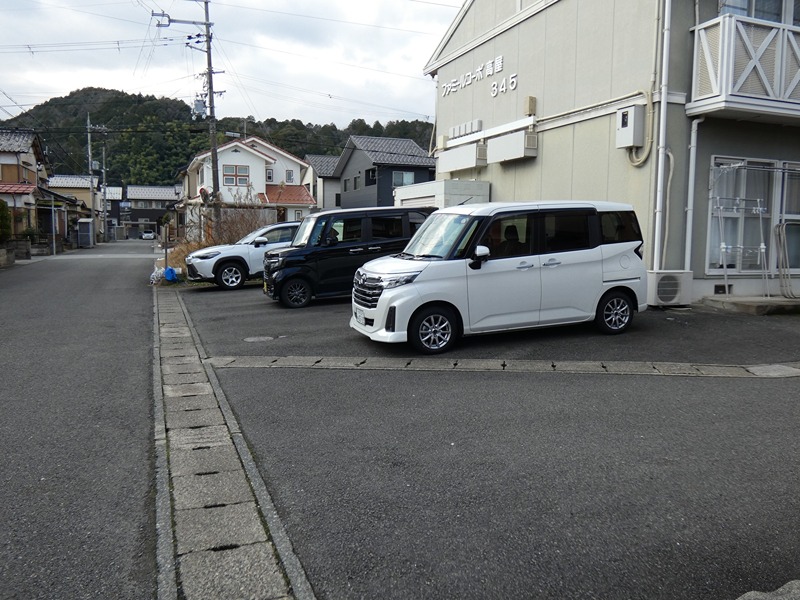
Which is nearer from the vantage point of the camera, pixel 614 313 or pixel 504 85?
pixel 614 313

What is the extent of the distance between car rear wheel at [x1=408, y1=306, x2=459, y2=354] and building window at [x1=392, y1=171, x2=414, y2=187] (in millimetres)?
32739

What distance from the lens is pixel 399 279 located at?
8.16m

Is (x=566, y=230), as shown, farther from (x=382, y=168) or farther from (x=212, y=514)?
(x=382, y=168)

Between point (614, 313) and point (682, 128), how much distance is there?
4.22m

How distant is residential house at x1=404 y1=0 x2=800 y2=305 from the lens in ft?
36.3

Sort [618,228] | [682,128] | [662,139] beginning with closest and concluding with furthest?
[618,228] → [662,139] → [682,128]

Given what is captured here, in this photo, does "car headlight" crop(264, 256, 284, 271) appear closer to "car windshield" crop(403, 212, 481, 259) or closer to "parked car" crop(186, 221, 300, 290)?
"parked car" crop(186, 221, 300, 290)

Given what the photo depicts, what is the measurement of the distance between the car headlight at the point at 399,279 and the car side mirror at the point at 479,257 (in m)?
0.73

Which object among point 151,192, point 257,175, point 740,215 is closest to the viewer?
point 740,215

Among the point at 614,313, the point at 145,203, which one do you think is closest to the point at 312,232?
the point at 614,313

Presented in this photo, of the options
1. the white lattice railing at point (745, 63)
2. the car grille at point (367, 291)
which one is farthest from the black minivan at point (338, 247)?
the white lattice railing at point (745, 63)

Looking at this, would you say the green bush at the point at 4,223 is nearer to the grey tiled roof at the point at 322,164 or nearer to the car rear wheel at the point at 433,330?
the car rear wheel at the point at 433,330

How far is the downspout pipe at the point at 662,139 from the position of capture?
1109 cm

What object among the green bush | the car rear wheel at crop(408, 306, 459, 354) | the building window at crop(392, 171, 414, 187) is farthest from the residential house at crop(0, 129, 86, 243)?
the car rear wheel at crop(408, 306, 459, 354)
